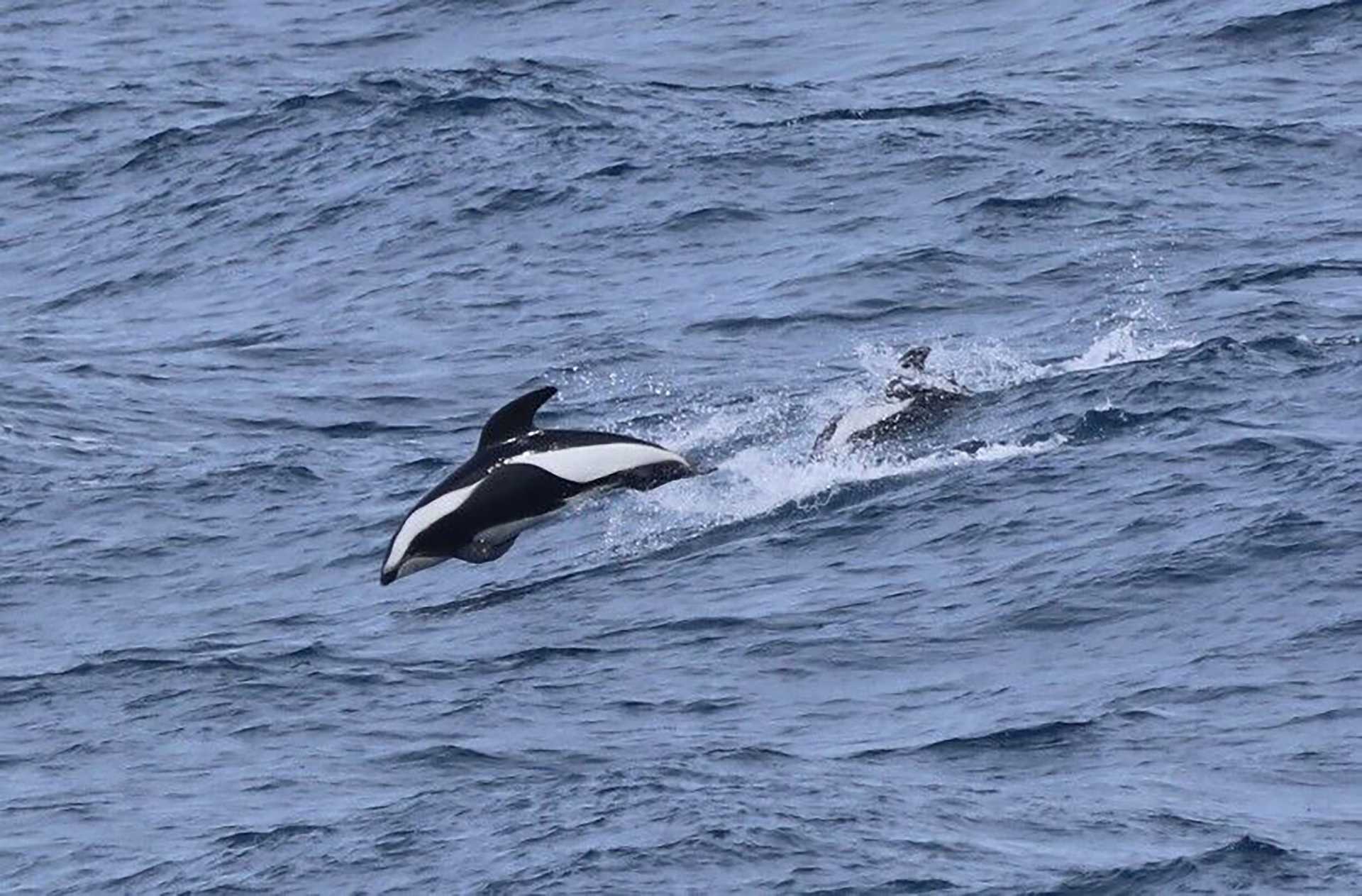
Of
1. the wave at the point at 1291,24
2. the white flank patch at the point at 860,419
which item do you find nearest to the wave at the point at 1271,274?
the white flank patch at the point at 860,419

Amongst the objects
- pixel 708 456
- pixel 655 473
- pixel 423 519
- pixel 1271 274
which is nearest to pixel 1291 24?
pixel 1271 274

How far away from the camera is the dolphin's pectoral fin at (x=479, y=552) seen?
1820cm

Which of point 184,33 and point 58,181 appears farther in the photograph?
point 184,33

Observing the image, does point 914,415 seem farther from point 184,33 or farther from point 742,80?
point 184,33

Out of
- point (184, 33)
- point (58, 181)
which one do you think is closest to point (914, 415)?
point (58, 181)

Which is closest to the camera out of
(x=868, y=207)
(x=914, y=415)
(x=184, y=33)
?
(x=914, y=415)

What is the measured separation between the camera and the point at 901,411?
20.6 metres

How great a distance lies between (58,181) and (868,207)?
27.6 ft

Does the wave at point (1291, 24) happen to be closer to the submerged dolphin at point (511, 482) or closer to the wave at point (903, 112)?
the wave at point (903, 112)

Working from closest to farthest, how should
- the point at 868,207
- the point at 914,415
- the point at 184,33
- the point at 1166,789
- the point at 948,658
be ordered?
the point at 1166,789, the point at 948,658, the point at 914,415, the point at 868,207, the point at 184,33

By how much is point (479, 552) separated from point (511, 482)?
0.41 m

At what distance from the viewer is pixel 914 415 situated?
20625 millimetres

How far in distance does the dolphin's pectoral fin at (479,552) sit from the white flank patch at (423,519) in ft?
0.72

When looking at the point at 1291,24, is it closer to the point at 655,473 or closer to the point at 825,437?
the point at 825,437
